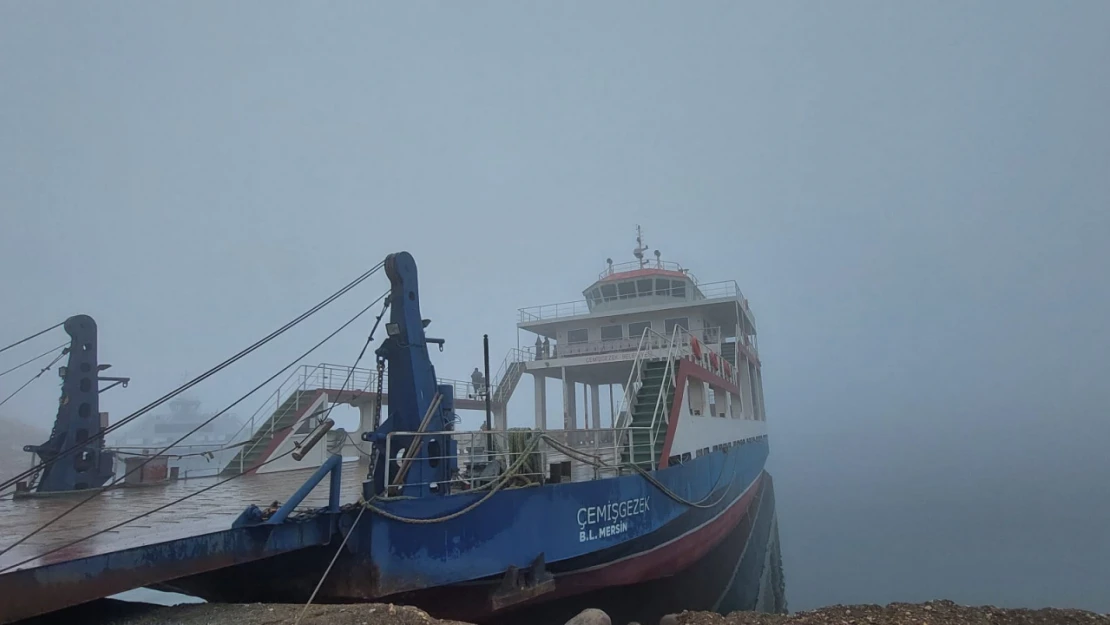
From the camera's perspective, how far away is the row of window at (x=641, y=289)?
22.0m

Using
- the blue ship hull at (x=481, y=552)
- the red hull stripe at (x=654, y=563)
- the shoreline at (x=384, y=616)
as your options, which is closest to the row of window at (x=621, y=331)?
the red hull stripe at (x=654, y=563)

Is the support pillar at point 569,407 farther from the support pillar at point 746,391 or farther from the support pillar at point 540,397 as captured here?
the support pillar at point 746,391

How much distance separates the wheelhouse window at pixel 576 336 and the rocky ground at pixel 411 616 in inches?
596

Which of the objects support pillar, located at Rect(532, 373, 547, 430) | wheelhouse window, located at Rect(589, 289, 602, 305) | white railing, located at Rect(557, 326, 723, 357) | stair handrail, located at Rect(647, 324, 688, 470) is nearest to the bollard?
stair handrail, located at Rect(647, 324, 688, 470)

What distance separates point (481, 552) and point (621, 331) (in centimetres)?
1391

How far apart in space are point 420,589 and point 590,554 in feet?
9.71

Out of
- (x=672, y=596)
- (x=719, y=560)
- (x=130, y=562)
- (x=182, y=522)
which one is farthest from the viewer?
(x=719, y=560)

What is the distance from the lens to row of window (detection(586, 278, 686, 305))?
72.2ft

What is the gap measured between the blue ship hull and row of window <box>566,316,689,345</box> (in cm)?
971

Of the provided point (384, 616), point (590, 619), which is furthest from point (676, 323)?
point (384, 616)

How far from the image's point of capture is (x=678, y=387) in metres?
11.6

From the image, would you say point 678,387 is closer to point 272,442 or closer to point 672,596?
point 672,596

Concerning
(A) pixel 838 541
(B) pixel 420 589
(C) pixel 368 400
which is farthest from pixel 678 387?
(A) pixel 838 541

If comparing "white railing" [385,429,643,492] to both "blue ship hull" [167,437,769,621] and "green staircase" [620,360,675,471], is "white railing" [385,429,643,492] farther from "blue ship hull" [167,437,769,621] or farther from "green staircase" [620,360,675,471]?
"green staircase" [620,360,675,471]
